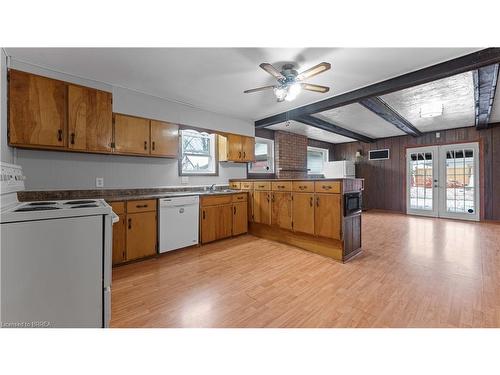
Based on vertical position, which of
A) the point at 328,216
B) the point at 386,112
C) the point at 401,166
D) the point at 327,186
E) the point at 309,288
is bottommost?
the point at 309,288

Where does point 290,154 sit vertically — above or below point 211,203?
above

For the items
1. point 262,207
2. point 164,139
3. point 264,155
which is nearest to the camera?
point 164,139

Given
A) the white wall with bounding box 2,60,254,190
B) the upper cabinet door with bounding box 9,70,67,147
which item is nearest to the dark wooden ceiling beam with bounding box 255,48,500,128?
the white wall with bounding box 2,60,254,190

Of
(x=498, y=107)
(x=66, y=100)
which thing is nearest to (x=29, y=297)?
(x=66, y=100)

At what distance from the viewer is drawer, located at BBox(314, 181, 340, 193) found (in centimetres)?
288

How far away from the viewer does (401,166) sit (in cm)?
650

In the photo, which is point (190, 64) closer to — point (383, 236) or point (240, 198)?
point (240, 198)

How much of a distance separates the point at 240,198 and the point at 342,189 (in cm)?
184

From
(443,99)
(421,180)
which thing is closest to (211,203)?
(443,99)

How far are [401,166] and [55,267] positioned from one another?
25.6 feet

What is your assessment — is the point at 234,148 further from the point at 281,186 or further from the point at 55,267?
the point at 55,267

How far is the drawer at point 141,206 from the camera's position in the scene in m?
2.75

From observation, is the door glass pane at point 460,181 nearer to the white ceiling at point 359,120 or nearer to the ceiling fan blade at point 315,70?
the white ceiling at point 359,120

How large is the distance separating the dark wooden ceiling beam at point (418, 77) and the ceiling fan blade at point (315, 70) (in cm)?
115
